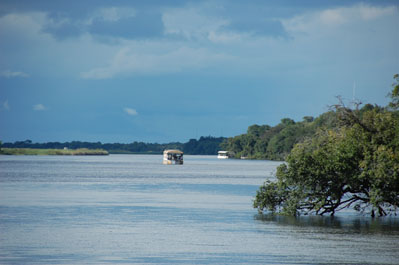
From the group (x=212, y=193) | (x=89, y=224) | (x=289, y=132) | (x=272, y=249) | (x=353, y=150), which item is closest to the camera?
(x=272, y=249)

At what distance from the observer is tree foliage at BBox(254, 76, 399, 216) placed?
2892 cm

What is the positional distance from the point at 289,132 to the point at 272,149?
12589mm

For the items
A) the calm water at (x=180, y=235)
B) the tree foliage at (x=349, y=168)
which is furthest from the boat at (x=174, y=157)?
the tree foliage at (x=349, y=168)

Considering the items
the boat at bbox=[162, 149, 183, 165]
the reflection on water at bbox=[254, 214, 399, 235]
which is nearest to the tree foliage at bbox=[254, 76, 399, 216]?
the reflection on water at bbox=[254, 214, 399, 235]

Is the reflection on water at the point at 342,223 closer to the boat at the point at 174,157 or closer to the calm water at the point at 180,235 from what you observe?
the calm water at the point at 180,235

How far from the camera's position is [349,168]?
29719 millimetres

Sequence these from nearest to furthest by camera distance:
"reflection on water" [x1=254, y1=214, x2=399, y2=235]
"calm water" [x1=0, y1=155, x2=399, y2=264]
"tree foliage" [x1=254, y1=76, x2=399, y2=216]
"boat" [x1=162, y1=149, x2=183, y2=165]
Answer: "calm water" [x1=0, y1=155, x2=399, y2=264] < "reflection on water" [x1=254, y1=214, x2=399, y2=235] < "tree foliage" [x1=254, y1=76, x2=399, y2=216] < "boat" [x1=162, y1=149, x2=183, y2=165]

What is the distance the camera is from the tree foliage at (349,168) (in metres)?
28.9

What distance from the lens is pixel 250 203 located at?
4041cm

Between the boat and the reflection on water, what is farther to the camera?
the boat

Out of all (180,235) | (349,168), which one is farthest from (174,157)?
(180,235)

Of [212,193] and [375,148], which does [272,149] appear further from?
[375,148]

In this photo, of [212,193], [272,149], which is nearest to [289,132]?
[272,149]

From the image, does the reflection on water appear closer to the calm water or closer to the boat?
the calm water
